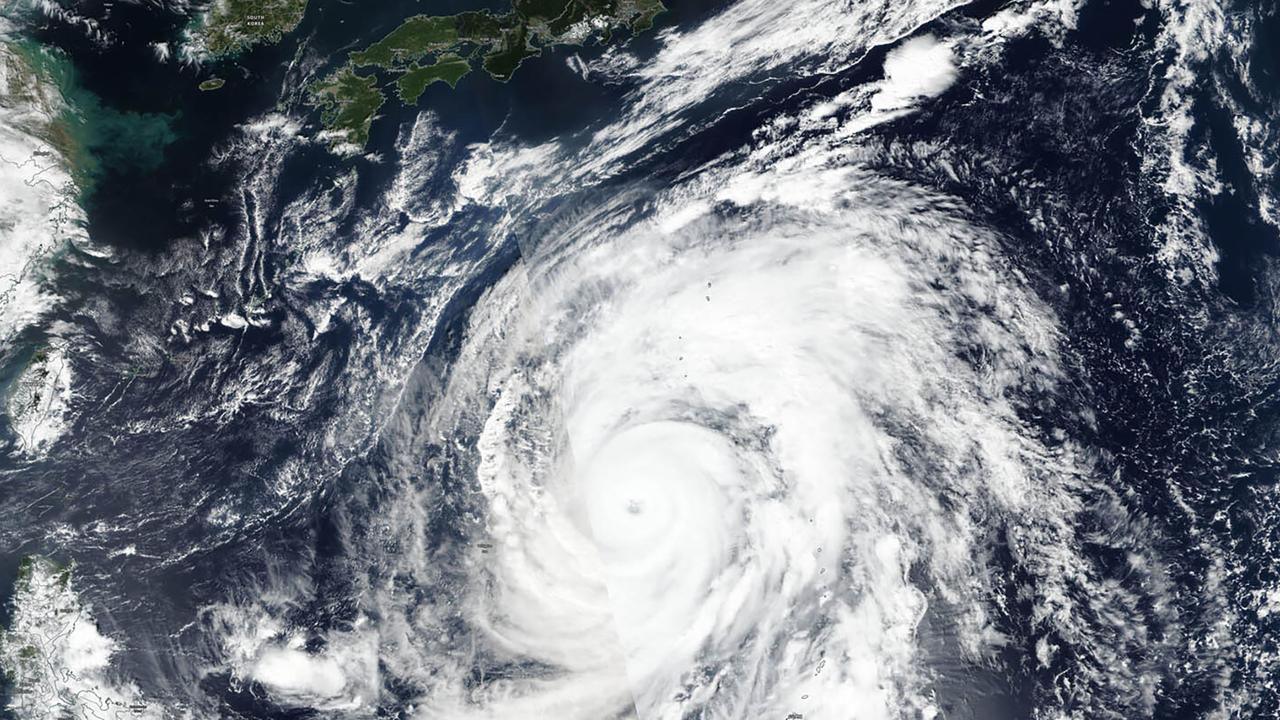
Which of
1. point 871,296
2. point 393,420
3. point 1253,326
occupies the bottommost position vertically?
point 1253,326

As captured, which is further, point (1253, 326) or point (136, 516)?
point (136, 516)

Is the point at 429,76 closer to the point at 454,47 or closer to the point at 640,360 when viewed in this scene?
the point at 454,47

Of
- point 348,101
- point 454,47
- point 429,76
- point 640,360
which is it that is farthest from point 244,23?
point 640,360

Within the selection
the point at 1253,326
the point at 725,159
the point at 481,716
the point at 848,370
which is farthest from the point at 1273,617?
the point at 481,716

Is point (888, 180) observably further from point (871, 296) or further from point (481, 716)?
point (481, 716)

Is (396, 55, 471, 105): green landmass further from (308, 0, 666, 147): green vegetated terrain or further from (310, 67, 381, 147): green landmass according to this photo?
(310, 67, 381, 147): green landmass

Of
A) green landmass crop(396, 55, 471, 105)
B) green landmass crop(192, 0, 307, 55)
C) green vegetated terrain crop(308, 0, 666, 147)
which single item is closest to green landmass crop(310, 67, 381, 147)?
green vegetated terrain crop(308, 0, 666, 147)

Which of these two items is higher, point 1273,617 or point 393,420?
point 393,420

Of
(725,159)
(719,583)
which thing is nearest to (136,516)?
(719,583)
